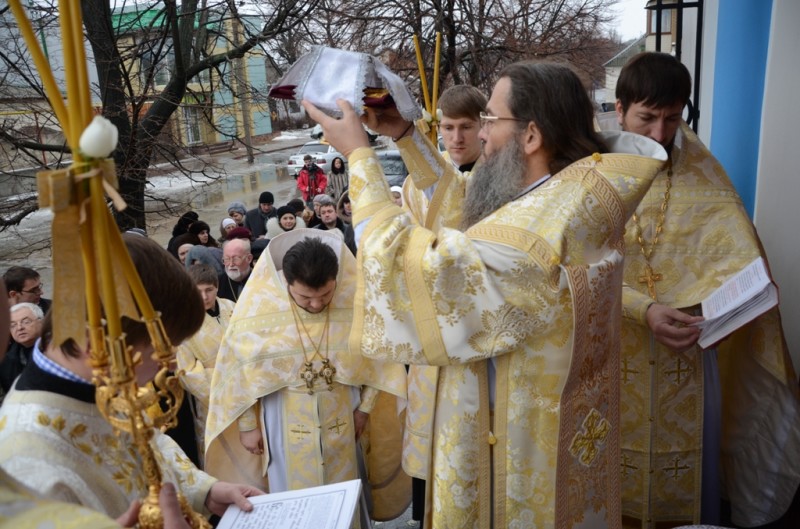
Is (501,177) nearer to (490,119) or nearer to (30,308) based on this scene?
(490,119)

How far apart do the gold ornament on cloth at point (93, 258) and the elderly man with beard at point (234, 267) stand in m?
3.72

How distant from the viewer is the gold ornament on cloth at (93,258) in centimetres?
115

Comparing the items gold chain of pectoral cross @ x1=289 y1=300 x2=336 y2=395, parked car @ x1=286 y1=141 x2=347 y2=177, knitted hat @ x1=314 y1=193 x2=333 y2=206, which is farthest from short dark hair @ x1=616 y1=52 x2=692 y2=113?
parked car @ x1=286 y1=141 x2=347 y2=177

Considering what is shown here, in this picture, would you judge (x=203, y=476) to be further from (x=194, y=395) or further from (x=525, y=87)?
(x=194, y=395)

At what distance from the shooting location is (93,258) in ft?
4.09

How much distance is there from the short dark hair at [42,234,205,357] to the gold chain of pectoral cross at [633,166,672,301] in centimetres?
209

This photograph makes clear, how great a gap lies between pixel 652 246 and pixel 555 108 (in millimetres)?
1138

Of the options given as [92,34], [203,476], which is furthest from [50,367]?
[92,34]

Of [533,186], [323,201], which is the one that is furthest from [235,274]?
[323,201]

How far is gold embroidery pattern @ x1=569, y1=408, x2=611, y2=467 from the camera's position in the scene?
92.7 inches

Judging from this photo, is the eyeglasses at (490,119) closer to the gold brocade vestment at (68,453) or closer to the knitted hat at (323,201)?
the gold brocade vestment at (68,453)

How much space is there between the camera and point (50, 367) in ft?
4.95

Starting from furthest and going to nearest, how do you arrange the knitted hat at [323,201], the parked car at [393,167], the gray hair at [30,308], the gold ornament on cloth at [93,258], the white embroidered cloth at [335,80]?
the parked car at [393,167], the knitted hat at [323,201], the gray hair at [30,308], the white embroidered cloth at [335,80], the gold ornament on cloth at [93,258]

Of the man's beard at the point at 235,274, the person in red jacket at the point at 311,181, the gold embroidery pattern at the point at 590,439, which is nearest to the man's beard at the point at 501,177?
the gold embroidery pattern at the point at 590,439
